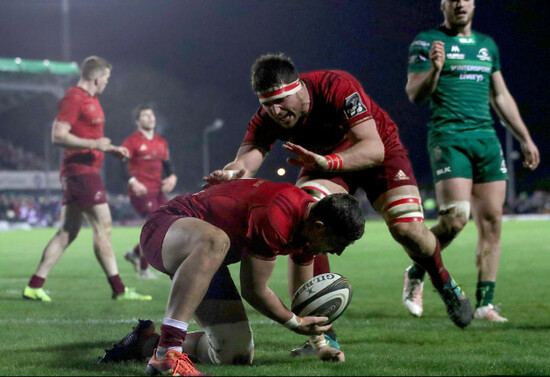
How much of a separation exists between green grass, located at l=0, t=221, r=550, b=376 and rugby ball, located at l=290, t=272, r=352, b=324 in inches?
12.9

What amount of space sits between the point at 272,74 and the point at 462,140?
2.70 meters

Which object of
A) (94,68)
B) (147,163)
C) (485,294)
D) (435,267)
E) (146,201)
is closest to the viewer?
(435,267)

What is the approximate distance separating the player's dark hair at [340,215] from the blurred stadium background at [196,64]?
120 feet

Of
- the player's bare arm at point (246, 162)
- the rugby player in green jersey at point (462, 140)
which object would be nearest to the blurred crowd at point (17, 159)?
the rugby player in green jersey at point (462, 140)

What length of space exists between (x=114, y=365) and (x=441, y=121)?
3.93 m

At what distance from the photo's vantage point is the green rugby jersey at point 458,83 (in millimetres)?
7164

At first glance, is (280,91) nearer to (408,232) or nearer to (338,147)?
(338,147)

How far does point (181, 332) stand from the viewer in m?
4.14

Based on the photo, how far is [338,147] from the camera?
5.60m

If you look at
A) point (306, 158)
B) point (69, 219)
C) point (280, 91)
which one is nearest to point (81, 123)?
point (69, 219)

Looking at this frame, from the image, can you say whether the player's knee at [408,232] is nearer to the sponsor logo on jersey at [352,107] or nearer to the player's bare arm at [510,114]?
the sponsor logo on jersey at [352,107]

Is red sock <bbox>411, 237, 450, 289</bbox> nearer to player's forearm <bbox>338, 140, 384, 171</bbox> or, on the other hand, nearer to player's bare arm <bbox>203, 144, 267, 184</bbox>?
player's forearm <bbox>338, 140, 384, 171</bbox>

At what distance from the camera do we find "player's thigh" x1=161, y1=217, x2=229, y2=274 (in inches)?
165

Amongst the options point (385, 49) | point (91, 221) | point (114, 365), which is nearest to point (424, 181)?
point (385, 49)
